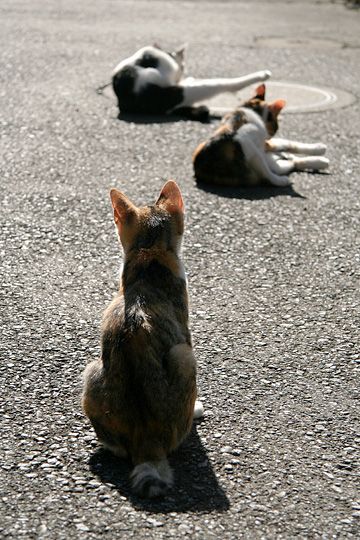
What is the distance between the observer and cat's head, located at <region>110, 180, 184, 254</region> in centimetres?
529

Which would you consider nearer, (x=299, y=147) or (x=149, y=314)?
(x=149, y=314)

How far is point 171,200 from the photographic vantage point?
18.0 ft

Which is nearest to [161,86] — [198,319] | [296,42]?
[296,42]

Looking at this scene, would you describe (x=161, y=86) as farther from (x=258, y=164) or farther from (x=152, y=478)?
(x=152, y=478)

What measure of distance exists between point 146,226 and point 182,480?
1.30 metres

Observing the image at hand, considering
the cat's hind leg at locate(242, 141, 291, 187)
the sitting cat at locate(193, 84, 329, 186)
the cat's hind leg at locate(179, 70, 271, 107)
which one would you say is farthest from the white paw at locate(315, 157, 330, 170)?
the cat's hind leg at locate(179, 70, 271, 107)

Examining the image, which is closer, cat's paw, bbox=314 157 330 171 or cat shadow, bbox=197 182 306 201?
cat shadow, bbox=197 182 306 201

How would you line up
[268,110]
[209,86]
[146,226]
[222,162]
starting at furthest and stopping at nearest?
[209,86], [268,110], [222,162], [146,226]

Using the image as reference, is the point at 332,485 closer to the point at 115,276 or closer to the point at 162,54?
the point at 115,276

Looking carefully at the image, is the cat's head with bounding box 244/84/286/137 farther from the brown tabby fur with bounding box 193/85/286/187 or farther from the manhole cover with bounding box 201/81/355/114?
the manhole cover with bounding box 201/81/355/114

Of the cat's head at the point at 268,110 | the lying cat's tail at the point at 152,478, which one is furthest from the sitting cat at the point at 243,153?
the lying cat's tail at the point at 152,478

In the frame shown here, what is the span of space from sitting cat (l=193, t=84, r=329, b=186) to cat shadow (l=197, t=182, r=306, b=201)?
46 mm

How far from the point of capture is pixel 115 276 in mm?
7156

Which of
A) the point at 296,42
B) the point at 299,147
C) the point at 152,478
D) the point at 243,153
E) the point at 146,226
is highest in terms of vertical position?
the point at 146,226
